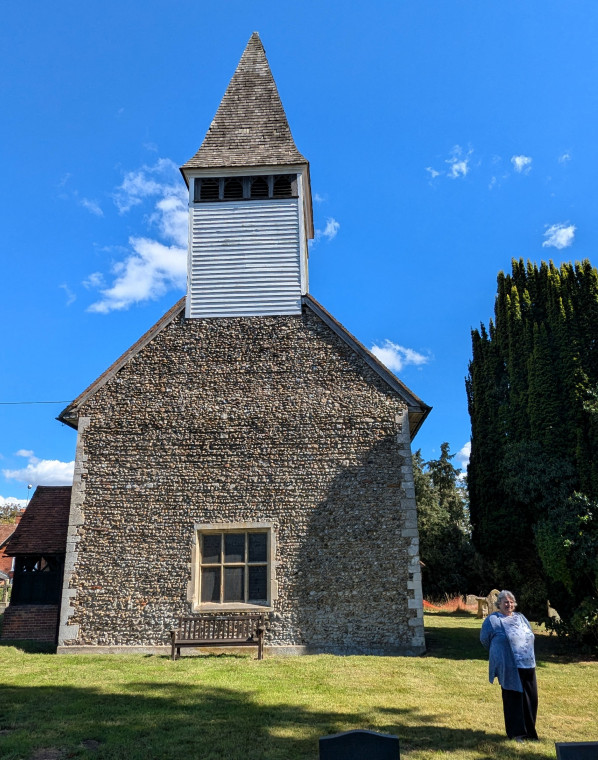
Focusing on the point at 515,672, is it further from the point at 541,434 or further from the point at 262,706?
the point at 541,434

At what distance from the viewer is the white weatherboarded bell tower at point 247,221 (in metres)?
14.7

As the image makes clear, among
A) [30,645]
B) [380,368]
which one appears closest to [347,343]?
[380,368]

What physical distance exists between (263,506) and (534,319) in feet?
28.8

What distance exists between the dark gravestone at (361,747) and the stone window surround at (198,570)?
27.5 ft

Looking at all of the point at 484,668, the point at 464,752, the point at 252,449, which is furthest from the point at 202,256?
the point at 464,752

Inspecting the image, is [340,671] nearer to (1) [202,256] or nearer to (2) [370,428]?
(2) [370,428]

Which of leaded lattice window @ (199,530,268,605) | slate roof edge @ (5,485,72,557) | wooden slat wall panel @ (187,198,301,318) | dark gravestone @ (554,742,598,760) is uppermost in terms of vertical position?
wooden slat wall panel @ (187,198,301,318)

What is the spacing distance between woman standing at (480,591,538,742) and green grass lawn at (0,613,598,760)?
0.22 metres

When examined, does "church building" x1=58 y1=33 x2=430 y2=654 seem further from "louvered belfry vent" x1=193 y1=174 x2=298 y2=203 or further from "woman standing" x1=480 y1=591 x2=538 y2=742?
"woman standing" x1=480 y1=591 x2=538 y2=742

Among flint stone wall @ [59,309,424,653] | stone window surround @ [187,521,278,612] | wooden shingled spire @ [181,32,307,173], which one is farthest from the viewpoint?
wooden shingled spire @ [181,32,307,173]

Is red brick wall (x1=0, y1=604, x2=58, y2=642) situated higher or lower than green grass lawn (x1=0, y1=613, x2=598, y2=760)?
higher

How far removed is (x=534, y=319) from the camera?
1556 cm

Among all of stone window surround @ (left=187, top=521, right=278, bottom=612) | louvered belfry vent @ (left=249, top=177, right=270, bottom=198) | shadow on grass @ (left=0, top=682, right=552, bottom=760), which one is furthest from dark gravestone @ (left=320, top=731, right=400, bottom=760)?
louvered belfry vent @ (left=249, top=177, right=270, bottom=198)

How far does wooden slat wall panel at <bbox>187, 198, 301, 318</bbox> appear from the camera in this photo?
14602 millimetres
